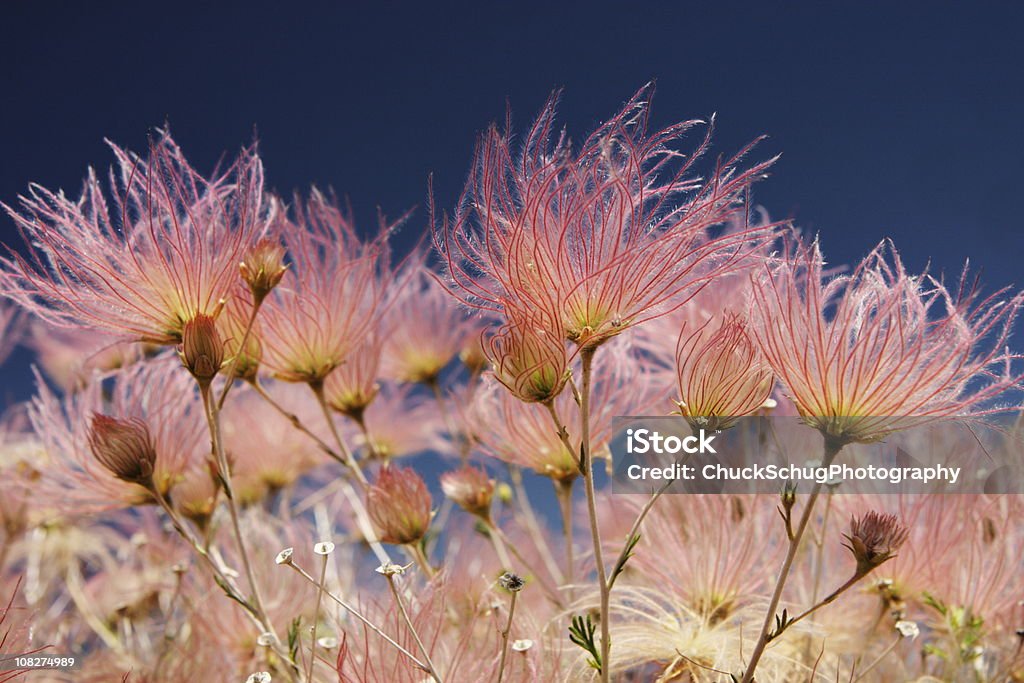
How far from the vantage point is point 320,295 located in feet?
4.72

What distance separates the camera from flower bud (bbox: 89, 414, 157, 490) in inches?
44.6

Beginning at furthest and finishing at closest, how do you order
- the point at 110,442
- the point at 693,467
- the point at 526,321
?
the point at 693,467 < the point at 110,442 < the point at 526,321

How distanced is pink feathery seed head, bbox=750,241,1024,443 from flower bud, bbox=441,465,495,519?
0.58m

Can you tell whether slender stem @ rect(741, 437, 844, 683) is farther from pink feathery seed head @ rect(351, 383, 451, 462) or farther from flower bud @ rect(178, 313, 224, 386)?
pink feathery seed head @ rect(351, 383, 451, 462)

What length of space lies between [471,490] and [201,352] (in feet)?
1.70

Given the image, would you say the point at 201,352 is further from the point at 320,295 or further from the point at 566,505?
the point at 566,505

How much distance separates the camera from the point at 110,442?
3.71ft

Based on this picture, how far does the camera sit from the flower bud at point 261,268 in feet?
3.72

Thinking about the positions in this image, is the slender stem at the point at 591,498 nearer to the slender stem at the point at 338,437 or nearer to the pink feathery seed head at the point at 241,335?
Result: the slender stem at the point at 338,437

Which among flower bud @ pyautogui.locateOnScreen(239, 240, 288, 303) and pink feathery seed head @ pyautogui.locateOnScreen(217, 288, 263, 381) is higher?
flower bud @ pyautogui.locateOnScreen(239, 240, 288, 303)

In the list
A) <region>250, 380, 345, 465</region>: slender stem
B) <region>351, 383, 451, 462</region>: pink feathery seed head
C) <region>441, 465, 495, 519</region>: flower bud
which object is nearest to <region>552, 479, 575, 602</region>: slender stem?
<region>441, 465, 495, 519</region>: flower bud

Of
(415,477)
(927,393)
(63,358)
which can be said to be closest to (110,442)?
(415,477)

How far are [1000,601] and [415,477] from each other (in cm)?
113

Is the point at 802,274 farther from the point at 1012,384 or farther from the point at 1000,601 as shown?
the point at 1000,601
